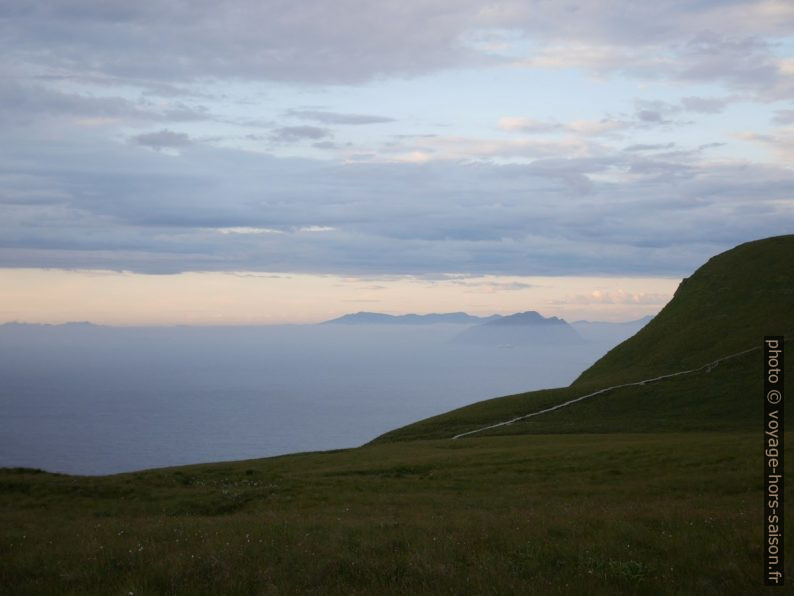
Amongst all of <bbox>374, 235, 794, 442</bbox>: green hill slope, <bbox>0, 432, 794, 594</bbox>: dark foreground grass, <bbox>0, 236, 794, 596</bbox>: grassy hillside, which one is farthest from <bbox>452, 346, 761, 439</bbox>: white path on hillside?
<bbox>0, 432, 794, 594</bbox>: dark foreground grass

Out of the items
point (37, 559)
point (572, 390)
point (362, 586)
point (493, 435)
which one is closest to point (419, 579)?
point (362, 586)

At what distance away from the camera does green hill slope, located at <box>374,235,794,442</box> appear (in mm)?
64250

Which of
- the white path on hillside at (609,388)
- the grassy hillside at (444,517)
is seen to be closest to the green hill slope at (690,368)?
the grassy hillside at (444,517)

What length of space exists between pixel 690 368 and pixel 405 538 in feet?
256

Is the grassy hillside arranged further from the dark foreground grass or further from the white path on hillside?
the white path on hillside

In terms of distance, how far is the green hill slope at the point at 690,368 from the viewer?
64.2 m

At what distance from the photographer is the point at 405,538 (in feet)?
50.3

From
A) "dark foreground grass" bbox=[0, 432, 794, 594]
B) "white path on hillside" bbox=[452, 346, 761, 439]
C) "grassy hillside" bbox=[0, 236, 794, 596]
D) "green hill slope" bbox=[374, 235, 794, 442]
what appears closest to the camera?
"dark foreground grass" bbox=[0, 432, 794, 594]

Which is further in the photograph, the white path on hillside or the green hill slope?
the white path on hillside

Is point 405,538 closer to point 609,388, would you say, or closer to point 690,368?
point 609,388

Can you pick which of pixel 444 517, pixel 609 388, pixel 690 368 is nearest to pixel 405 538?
pixel 444 517

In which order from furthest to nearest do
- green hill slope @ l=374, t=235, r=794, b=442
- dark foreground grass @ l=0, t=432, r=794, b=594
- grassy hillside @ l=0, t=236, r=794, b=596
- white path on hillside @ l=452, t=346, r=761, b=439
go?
white path on hillside @ l=452, t=346, r=761, b=439 → green hill slope @ l=374, t=235, r=794, b=442 → grassy hillside @ l=0, t=236, r=794, b=596 → dark foreground grass @ l=0, t=432, r=794, b=594

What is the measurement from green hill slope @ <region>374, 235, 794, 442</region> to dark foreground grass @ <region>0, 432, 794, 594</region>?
105 ft

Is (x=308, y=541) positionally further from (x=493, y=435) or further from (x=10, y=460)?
(x=10, y=460)
